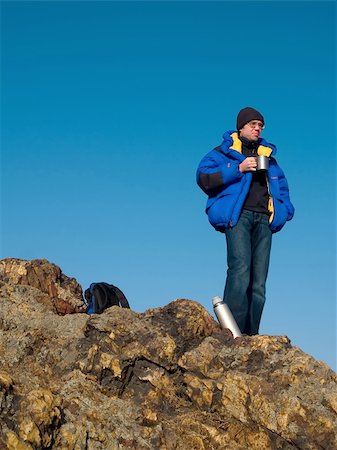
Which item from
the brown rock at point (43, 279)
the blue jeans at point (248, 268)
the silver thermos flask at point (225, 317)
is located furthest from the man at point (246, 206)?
the brown rock at point (43, 279)

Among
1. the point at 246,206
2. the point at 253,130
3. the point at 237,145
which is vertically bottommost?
the point at 246,206

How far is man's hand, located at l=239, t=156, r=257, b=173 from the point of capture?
12.4 m

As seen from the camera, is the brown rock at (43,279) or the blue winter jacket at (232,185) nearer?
the blue winter jacket at (232,185)

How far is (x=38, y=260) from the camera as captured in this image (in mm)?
13891

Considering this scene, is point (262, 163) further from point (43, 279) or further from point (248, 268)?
point (43, 279)

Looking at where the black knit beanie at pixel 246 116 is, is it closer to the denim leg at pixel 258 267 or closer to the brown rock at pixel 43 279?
the denim leg at pixel 258 267

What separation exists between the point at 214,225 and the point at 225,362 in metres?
3.54

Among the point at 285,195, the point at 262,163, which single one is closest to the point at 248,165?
the point at 262,163

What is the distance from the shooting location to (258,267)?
12.7 meters

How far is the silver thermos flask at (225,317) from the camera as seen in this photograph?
10859 millimetres

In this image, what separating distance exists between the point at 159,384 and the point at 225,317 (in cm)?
210

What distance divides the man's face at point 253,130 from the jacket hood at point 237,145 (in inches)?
7.9

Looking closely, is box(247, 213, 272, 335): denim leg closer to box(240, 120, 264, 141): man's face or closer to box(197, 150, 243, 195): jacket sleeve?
box(197, 150, 243, 195): jacket sleeve

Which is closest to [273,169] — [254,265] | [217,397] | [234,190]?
[234,190]
